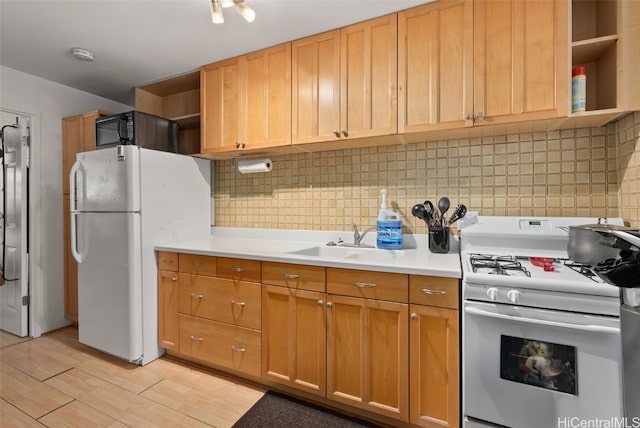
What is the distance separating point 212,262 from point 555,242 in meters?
2.01

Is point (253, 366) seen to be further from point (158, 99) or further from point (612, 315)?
point (158, 99)

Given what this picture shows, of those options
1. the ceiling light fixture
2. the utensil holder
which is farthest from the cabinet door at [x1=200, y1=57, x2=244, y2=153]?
the utensil holder

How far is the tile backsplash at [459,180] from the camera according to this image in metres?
1.62

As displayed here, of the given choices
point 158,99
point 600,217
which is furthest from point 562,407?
point 158,99

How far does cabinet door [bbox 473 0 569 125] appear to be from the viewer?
1438mm

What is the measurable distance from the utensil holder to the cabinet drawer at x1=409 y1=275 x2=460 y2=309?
0.46 meters

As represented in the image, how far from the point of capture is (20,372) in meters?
2.11

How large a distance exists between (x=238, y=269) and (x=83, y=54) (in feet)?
6.43

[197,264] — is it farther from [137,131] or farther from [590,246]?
[590,246]

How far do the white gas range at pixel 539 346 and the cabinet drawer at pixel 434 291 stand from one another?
0.30 ft

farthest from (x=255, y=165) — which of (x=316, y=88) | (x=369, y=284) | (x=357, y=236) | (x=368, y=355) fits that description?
(x=368, y=355)

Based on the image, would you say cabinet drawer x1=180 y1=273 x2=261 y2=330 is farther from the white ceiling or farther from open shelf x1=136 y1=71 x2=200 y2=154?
the white ceiling

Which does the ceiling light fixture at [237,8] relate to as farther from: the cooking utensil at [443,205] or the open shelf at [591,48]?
the open shelf at [591,48]

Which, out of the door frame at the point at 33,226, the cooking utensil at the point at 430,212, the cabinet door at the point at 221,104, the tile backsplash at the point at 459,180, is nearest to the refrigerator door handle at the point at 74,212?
the door frame at the point at 33,226
